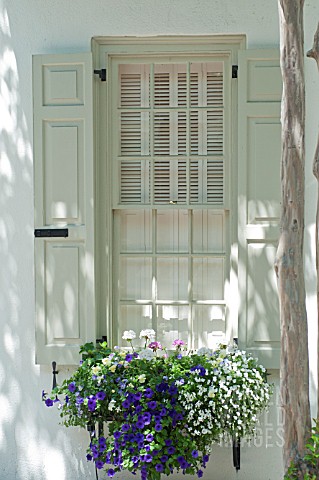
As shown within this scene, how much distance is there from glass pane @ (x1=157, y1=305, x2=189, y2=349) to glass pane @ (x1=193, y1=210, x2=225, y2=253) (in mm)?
405

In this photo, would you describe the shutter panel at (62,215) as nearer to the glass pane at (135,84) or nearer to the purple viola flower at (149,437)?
the glass pane at (135,84)

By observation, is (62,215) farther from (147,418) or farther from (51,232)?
(147,418)

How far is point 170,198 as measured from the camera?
4984mm

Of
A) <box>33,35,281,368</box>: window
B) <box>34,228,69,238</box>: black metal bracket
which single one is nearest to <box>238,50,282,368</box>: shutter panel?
<box>33,35,281,368</box>: window

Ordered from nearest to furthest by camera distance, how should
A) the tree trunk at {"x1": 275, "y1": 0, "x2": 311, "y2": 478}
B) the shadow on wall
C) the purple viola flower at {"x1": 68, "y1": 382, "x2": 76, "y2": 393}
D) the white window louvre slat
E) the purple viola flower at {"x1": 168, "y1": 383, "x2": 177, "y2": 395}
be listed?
1. the tree trunk at {"x1": 275, "y1": 0, "x2": 311, "y2": 478}
2. the purple viola flower at {"x1": 168, "y1": 383, "x2": 177, "y2": 395}
3. the purple viola flower at {"x1": 68, "y1": 382, "x2": 76, "y2": 393}
4. the shadow on wall
5. the white window louvre slat

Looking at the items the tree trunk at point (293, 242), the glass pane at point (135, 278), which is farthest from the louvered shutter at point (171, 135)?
the tree trunk at point (293, 242)

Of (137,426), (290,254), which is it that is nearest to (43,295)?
(137,426)

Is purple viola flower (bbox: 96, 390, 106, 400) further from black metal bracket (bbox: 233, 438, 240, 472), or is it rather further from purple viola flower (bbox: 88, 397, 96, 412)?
black metal bracket (bbox: 233, 438, 240, 472)

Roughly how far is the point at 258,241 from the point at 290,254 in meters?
0.93

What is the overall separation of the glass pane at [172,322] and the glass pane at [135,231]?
414mm

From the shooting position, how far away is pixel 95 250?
16.0ft

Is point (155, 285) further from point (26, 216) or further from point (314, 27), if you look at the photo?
point (314, 27)

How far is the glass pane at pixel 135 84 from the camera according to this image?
4.98 meters

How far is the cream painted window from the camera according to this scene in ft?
16.2
